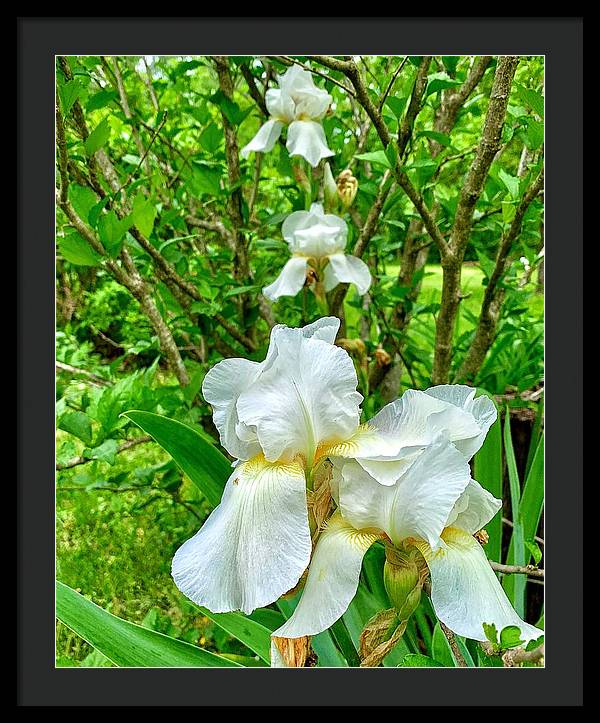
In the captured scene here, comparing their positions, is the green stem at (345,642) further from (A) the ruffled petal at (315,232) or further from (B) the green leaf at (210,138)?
(B) the green leaf at (210,138)

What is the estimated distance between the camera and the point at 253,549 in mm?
477

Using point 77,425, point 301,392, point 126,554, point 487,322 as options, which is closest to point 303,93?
point 487,322

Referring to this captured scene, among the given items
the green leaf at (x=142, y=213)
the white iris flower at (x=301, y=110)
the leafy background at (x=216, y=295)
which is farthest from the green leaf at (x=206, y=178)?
the green leaf at (x=142, y=213)

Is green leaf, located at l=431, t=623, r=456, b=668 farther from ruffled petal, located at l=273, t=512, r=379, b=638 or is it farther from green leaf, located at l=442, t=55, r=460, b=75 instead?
green leaf, located at l=442, t=55, r=460, b=75

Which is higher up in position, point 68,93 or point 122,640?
point 68,93

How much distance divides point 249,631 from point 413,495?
369 mm

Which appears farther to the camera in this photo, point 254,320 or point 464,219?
point 254,320

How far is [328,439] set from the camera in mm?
521

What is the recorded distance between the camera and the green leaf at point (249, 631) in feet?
2.45

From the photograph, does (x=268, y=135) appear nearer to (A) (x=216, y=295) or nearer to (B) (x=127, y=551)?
(A) (x=216, y=295)
